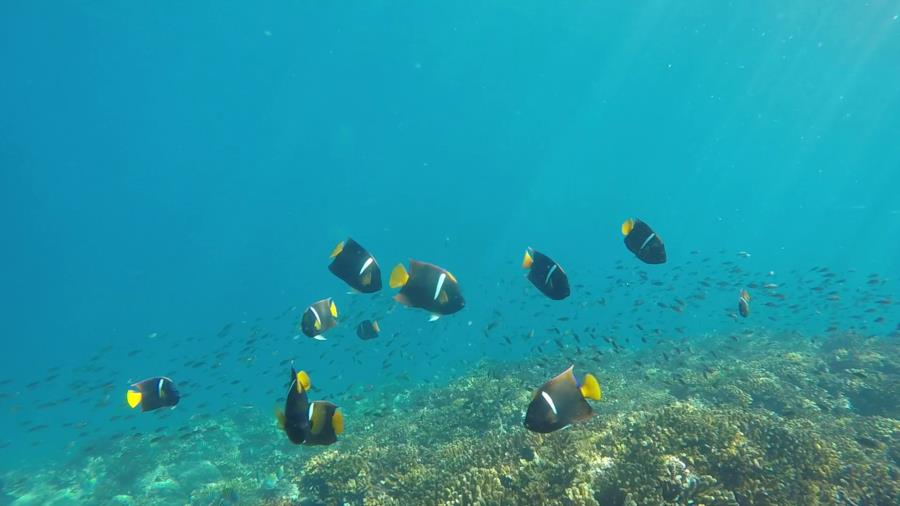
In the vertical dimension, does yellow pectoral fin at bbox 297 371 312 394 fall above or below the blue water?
below

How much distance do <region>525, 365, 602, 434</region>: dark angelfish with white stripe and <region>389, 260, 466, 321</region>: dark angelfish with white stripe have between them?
2.97 ft

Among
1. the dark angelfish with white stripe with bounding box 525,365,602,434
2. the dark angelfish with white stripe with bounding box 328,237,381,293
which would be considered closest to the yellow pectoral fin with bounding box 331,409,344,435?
the dark angelfish with white stripe with bounding box 328,237,381,293

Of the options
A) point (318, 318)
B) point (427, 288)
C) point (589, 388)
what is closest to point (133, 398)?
point (318, 318)

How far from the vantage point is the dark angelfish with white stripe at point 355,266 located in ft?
13.6

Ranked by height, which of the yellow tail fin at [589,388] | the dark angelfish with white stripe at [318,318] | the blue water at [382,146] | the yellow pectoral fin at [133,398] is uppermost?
the blue water at [382,146]

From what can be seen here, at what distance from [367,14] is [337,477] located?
7572 cm

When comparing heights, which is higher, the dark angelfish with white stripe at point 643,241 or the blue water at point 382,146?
the blue water at point 382,146

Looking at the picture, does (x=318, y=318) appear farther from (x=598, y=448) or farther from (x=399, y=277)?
(x=598, y=448)

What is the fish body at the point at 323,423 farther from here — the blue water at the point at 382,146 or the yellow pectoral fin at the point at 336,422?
the blue water at the point at 382,146

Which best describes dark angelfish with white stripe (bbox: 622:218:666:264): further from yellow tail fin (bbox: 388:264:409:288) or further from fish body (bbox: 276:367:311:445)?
fish body (bbox: 276:367:311:445)

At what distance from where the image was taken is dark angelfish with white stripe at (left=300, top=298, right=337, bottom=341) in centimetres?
530

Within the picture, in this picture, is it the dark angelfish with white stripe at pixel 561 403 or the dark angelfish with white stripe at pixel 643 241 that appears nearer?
the dark angelfish with white stripe at pixel 561 403

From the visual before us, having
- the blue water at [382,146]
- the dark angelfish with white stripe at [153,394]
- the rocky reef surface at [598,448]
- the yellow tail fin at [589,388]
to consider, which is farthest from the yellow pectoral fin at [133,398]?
A: the blue water at [382,146]

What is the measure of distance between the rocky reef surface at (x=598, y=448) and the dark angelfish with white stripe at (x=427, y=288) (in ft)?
12.1
